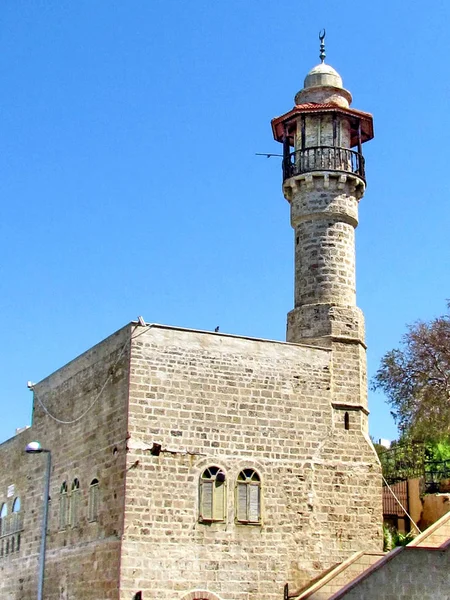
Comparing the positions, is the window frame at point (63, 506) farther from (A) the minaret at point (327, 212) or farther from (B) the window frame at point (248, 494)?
(A) the minaret at point (327, 212)

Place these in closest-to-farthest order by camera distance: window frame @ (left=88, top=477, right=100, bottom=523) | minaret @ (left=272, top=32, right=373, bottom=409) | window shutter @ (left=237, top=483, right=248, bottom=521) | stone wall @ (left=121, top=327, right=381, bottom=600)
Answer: stone wall @ (left=121, top=327, right=381, bottom=600), window shutter @ (left=237, top=483, right=248, bottom=521), window frame @ (left=88, top=477, right=100, bottom=523), minaret @ (left=272, top=32, right=373, bottom=409)

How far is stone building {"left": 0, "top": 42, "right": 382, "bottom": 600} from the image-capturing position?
2002 centimetres

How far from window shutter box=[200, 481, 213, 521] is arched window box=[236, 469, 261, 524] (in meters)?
0.67

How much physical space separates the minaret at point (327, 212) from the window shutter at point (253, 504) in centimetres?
344

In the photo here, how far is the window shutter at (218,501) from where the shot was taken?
20.5m

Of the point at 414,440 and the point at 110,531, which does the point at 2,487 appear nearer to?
the point at 110,531

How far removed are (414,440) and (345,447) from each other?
12.6m

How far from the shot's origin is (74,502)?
74.0 ft

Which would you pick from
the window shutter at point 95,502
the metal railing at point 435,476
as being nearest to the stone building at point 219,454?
the window shutter at point 95,502

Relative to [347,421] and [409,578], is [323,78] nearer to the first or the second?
[347,421]

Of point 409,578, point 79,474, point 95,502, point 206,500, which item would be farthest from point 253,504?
point 79,474

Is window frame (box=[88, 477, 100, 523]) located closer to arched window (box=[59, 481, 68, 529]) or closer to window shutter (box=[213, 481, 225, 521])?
arched window (box=[59, 481, 68, 529])

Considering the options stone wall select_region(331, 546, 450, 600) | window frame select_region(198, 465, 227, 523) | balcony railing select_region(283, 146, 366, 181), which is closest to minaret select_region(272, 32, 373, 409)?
balcony railing select_region(283, 146, 366, 181)

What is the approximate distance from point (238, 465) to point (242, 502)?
843 mm
